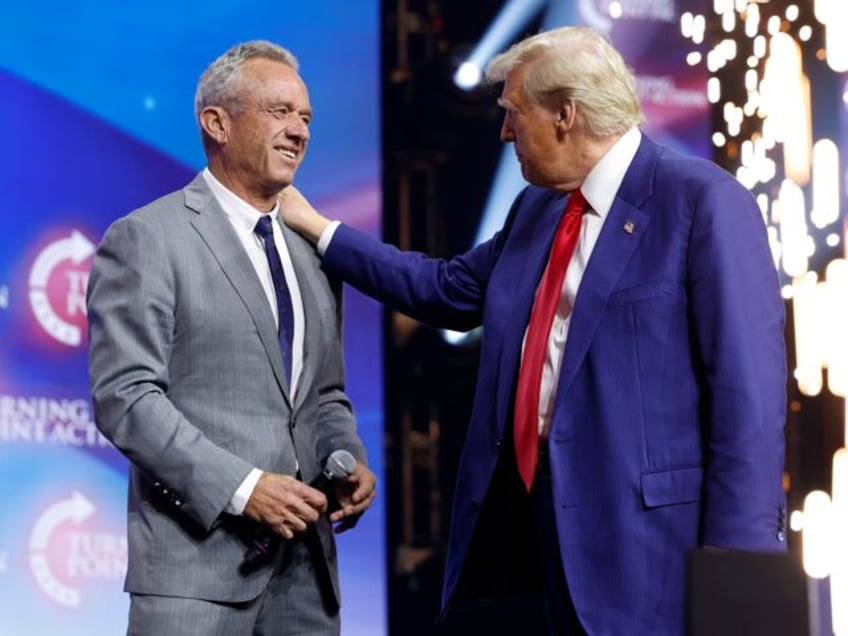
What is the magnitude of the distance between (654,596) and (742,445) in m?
0.30

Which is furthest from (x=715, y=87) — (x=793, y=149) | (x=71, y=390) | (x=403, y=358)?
(x=71, y=390)

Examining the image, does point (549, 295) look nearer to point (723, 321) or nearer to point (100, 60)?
point (723, 321)

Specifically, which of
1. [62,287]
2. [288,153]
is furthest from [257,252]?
[62,287]

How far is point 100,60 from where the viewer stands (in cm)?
393

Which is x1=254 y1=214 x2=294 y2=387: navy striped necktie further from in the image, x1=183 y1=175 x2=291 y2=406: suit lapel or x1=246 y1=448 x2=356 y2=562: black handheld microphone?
x1=246 y1=448 x2=356 y2=562: black handheld microphone

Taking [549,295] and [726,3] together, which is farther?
[726,3]

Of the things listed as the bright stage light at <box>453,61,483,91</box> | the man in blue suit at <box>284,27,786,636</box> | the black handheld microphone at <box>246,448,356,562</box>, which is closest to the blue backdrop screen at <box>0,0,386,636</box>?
the bright stage light at <box>453,61,483,91</box>

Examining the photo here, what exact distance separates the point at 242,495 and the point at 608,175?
0.87 metres

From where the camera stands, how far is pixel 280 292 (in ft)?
8.15

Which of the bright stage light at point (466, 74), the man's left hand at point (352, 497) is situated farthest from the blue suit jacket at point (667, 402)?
the bright stage light at point (466, 74)

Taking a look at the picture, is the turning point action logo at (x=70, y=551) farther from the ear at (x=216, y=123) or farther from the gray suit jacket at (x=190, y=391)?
the ear at (x=216, y=123)

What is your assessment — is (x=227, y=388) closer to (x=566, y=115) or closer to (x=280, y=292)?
(x=280, y=292)

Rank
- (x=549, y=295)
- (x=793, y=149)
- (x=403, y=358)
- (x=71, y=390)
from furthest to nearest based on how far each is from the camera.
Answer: (x=403, y=358), (x=793, y=149), (x=71, y=390), (x=549, y=295)

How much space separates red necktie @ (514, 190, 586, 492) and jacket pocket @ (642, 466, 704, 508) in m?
0.21
